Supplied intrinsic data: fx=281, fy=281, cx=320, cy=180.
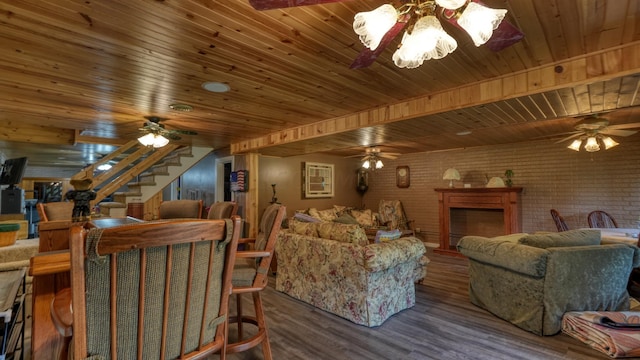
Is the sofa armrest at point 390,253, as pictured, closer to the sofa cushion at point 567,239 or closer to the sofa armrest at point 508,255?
the sofa armrest at point 508,255

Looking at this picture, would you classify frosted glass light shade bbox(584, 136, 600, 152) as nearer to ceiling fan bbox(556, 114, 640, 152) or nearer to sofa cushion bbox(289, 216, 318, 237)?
ceiling fan bbox(556, 114, 640, 152)

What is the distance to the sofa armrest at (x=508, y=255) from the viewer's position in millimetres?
2643

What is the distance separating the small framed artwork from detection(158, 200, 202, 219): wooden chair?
5.29 m

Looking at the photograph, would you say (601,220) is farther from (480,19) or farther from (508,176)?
(480,19)

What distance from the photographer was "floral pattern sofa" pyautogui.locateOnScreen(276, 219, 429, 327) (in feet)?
9.24

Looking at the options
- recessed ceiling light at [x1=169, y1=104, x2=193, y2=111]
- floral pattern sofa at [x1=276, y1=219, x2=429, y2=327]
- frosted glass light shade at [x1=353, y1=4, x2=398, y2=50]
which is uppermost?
recessed ceiling light at [x1=169, y1=104, x2=193, y2=111]

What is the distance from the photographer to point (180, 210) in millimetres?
3340

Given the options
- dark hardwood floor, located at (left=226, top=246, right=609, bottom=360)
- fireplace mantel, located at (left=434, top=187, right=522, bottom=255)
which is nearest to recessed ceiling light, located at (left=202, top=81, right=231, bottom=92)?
dark hardwood floor, located at (left=226, top=246, right=609, bottom=360)

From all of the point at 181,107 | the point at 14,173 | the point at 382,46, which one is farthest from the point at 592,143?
the point at 14,173

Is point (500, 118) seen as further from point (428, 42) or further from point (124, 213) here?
point (124, 213)

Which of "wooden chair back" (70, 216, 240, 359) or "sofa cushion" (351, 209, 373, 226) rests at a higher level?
"wooden chair back" (70, 216, 240, 359)

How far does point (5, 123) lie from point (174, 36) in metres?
4.32

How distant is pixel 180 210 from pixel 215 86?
5.21 feet

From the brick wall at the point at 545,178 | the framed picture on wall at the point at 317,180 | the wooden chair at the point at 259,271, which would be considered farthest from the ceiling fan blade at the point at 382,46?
the brick wall at the point at 545,178
